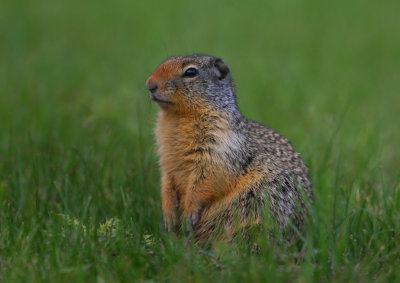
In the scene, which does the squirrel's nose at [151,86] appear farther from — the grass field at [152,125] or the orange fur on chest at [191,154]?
the grass field at [152,125]

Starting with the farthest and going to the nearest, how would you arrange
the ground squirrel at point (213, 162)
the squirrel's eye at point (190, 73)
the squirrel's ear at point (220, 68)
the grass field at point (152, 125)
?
the squirrel's ear at point (220, 68)
the squirrel's eye at point (190, 73)
the ground squirrel at point (213, 162)
the grass field at point (152, 125)

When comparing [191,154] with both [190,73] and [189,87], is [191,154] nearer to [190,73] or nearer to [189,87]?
[189,87]

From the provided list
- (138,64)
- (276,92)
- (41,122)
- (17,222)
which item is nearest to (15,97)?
(41,122)

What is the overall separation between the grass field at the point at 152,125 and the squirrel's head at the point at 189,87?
2.39 ft

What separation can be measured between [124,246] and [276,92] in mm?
5031

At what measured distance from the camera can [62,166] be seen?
500 centimetres

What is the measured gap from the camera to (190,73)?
171 inches

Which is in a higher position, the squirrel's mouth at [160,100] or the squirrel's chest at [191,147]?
the squirrel's mouth at [160,100]

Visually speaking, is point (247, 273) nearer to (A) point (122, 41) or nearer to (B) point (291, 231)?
(B) point (291, 231)

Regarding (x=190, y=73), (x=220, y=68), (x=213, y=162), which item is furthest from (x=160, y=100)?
(x=220, y=68)

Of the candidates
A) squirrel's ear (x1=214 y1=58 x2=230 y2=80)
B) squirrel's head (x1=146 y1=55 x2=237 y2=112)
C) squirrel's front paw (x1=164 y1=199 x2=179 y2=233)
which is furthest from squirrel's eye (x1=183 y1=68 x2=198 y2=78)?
squirrel's front paw (x1=164 y1=199 x2=179 y2=233)

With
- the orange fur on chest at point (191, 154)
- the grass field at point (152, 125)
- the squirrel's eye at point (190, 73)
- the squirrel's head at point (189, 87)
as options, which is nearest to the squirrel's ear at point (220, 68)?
the squirrel's head at point (189, 87)

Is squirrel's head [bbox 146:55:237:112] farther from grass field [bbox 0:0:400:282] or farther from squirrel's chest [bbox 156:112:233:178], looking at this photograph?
grass field [bbox 0:0:400:282]

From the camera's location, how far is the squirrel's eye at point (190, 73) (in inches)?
170
